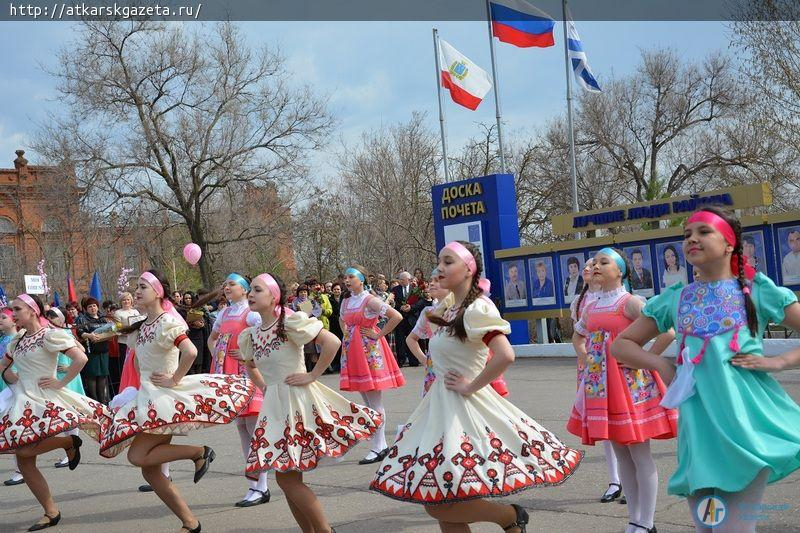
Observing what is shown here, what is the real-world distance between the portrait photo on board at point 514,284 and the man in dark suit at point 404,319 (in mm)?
2220

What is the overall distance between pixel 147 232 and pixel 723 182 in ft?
74.2

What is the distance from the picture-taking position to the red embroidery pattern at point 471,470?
425 centimetres

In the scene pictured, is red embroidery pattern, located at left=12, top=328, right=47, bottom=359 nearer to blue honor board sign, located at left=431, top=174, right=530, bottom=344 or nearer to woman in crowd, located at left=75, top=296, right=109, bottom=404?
woman in crowd, located at left=75, top=296, right=109, bottom=404

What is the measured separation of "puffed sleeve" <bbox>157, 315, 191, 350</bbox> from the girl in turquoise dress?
3.81 m

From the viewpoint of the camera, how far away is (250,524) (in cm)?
666

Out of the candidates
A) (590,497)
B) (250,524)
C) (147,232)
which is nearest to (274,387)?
(250,524)

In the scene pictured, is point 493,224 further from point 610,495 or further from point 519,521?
point 519,521

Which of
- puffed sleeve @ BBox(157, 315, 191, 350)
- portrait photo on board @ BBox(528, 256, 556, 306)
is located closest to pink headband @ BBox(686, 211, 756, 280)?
puffed sleeve @ BBox(157, 315, 191, 350)

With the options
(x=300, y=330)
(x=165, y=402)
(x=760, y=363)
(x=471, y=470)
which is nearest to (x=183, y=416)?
(x=165, y=402)

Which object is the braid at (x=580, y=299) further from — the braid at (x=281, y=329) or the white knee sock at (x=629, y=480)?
the braid at (x=281, y=329)

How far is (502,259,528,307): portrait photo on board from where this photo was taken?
19.0m

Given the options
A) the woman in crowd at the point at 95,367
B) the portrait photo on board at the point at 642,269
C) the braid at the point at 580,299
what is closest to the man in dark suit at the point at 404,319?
the portrait photo on board at the point at 642,269

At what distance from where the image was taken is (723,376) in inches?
145

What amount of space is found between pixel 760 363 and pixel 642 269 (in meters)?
13.5
